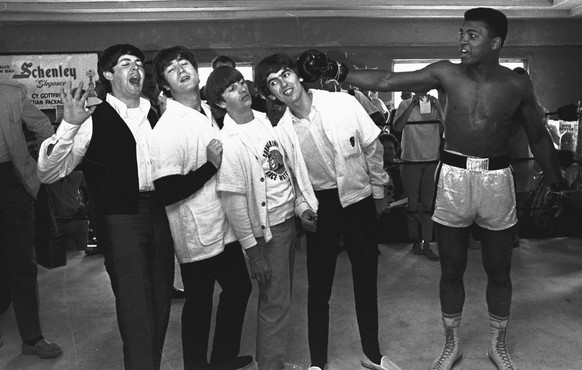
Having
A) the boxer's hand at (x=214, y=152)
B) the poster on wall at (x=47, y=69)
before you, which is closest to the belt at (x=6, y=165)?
the boxer's hand at (x=214, y=152)

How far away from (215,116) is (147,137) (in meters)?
0.45

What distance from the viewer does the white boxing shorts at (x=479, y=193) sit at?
272cm

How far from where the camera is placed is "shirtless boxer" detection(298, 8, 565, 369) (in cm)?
265

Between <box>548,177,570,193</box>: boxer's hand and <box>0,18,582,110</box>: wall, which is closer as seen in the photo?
<box>548,177,570,193</box>: boxer's hand

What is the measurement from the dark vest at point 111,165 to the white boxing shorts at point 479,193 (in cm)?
146

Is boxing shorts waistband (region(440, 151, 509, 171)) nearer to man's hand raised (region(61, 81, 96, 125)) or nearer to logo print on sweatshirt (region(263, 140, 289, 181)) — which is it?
logo print on sweatshirt (region(263, 140, 289, 181))

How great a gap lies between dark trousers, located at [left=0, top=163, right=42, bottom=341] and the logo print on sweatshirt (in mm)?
1458

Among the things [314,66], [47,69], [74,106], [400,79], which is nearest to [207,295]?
[74,106]

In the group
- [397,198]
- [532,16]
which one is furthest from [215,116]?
[532,16]

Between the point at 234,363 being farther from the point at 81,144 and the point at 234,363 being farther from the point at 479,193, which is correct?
the point at 479,193

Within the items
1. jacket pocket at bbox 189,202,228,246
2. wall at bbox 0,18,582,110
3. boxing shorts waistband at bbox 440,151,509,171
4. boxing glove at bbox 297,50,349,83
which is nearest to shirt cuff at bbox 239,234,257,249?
jacket pocket at bbox 189,202,228,246

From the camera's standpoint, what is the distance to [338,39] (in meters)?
7.34

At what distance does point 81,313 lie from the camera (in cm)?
380

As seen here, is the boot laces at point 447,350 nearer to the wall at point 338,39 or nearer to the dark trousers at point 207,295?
the dark trousers at point 207,295
